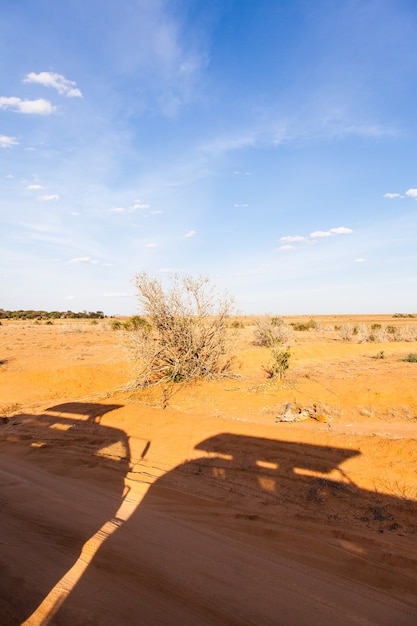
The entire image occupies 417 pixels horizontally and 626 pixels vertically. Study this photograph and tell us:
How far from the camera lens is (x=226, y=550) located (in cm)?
370

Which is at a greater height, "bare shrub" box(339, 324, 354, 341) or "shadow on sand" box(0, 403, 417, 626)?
"bare shrub" box(339, 324, 354, 341)

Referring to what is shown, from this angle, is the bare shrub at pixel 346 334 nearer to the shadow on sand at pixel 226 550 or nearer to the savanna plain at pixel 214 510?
the savanna plain at pixel 214 510

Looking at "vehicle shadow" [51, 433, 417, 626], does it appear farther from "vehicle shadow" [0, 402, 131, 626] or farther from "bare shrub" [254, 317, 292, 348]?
"bare shrub" [254, 317, 292, 348]

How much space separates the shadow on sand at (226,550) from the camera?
9.58 feet

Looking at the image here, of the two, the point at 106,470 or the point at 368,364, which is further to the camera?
the point at 368,364

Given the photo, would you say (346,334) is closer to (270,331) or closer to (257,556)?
(270,331)

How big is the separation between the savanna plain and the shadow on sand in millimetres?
15

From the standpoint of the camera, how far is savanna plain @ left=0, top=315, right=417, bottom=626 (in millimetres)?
3006

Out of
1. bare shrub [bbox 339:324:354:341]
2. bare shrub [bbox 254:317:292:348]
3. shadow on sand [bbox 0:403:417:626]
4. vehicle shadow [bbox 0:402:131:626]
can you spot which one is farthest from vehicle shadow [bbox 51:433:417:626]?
bare shrub [bbox 339:324:354:341]

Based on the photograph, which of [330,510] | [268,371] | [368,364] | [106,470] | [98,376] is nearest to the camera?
[330,510]

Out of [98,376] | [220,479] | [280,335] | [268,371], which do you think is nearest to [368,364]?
[268,371]

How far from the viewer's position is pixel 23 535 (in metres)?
3.95

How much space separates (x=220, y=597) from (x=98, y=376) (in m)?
11.8

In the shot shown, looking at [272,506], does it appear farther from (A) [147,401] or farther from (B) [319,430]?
(A) [147,401]
